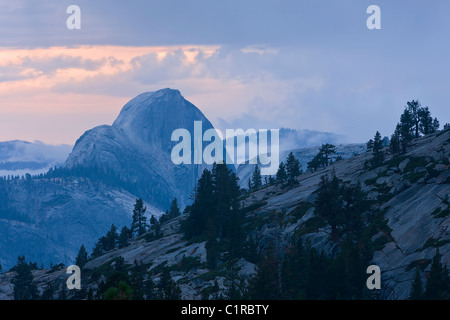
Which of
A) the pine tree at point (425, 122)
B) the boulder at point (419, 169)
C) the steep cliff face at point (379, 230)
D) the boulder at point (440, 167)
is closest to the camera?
the steep cliff face at point (379, 230)

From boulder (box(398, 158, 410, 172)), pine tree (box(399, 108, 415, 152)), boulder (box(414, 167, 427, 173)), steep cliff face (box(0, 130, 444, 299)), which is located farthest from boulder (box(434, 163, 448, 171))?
pine tree (box(399, 108, 415, 152))

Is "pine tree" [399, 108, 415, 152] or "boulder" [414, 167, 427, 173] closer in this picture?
"boulder" [414, 167, 427, 173]

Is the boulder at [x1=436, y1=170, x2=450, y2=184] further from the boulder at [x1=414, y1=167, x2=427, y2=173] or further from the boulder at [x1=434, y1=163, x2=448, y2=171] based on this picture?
the boulder at [x1=414, y1=167, x2=427, y2=173]

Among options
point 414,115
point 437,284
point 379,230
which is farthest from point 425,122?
point 437,284

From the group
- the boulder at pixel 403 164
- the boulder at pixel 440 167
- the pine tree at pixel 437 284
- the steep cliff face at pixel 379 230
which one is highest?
the boulder at pixel 403 164

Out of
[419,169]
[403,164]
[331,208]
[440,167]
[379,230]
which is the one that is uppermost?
[403,164]

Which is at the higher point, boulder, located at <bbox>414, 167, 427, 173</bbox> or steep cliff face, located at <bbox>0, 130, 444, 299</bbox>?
boulder, located at <bbox>414, 167, 427, 173</bbox>

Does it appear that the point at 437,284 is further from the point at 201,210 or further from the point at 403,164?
the point at 201,210

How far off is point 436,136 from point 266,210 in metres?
36.9

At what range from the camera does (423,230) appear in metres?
97.5

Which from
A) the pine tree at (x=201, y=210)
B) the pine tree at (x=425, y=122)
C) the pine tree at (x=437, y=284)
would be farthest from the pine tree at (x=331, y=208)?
the pine tree at (x=425, y=122)

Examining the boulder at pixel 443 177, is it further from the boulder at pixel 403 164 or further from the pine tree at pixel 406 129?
the pine tree at pixel 406 129
